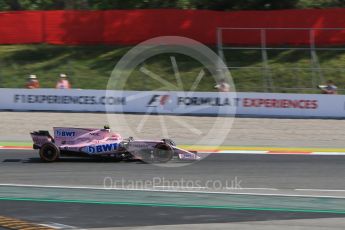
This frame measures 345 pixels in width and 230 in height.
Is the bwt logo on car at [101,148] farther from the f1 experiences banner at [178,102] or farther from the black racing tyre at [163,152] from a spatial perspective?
the f1 experiences banner at [178,102]

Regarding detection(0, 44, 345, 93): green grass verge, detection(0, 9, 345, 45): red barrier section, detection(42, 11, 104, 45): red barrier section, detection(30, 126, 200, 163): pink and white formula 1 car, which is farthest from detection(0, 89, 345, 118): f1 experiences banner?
detection(30, 126, 200, 163): pink and white formula 1 car

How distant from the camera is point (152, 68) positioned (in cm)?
3225

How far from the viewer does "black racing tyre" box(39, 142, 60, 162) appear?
1534 centimetres

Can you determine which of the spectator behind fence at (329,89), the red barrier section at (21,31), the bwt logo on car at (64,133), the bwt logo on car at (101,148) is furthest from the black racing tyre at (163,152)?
the red barrier section at (21,31)

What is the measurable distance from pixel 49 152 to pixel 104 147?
1259mm

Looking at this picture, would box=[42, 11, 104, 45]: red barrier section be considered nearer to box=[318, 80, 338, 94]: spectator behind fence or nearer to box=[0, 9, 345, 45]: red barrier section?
box=[0, 9, 345, 45]: red barrier section

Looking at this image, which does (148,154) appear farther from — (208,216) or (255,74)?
(255,74)

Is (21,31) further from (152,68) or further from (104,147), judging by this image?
(104,147)

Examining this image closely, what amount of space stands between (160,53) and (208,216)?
75.9 feet

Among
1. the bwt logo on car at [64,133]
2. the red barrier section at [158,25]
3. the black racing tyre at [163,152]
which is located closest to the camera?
the black racing tyre at [163,152]

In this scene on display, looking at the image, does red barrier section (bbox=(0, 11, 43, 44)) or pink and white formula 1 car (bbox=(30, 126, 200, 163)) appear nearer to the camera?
pink and white formula 1 car (bbox=(30, 126, 200, 163))

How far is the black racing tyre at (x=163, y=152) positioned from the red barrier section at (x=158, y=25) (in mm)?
18650

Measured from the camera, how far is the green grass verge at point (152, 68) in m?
29.7

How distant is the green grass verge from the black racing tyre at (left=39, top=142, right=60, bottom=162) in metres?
14.1
